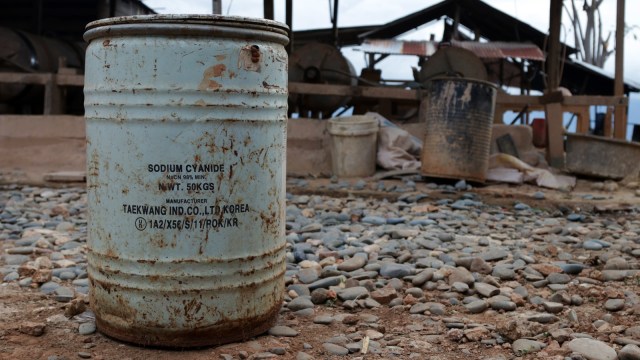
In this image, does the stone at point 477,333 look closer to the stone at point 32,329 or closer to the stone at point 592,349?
the stone at point 592,349

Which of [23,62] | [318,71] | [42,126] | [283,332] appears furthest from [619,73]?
[23,62]

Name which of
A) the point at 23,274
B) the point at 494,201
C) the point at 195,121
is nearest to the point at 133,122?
the point at 195,121

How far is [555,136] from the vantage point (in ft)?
29.2

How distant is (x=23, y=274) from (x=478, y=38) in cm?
1642

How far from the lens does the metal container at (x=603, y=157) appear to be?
7895 millimetres

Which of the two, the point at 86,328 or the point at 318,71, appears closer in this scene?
the point at 86,328

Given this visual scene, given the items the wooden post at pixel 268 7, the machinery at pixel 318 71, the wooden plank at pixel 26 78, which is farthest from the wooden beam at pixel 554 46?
the wooden plank at pixel 26 78

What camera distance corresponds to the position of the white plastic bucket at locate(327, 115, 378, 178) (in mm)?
8289

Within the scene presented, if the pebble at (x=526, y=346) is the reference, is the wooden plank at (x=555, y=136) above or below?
above

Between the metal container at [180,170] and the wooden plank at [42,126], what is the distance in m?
6.68

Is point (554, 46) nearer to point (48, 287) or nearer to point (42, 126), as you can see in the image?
point (42, 126)

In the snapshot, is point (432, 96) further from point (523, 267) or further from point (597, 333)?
point (597, 333)

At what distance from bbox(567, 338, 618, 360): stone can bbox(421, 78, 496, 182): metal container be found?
4.83 m

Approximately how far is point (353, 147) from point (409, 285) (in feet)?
15.2
